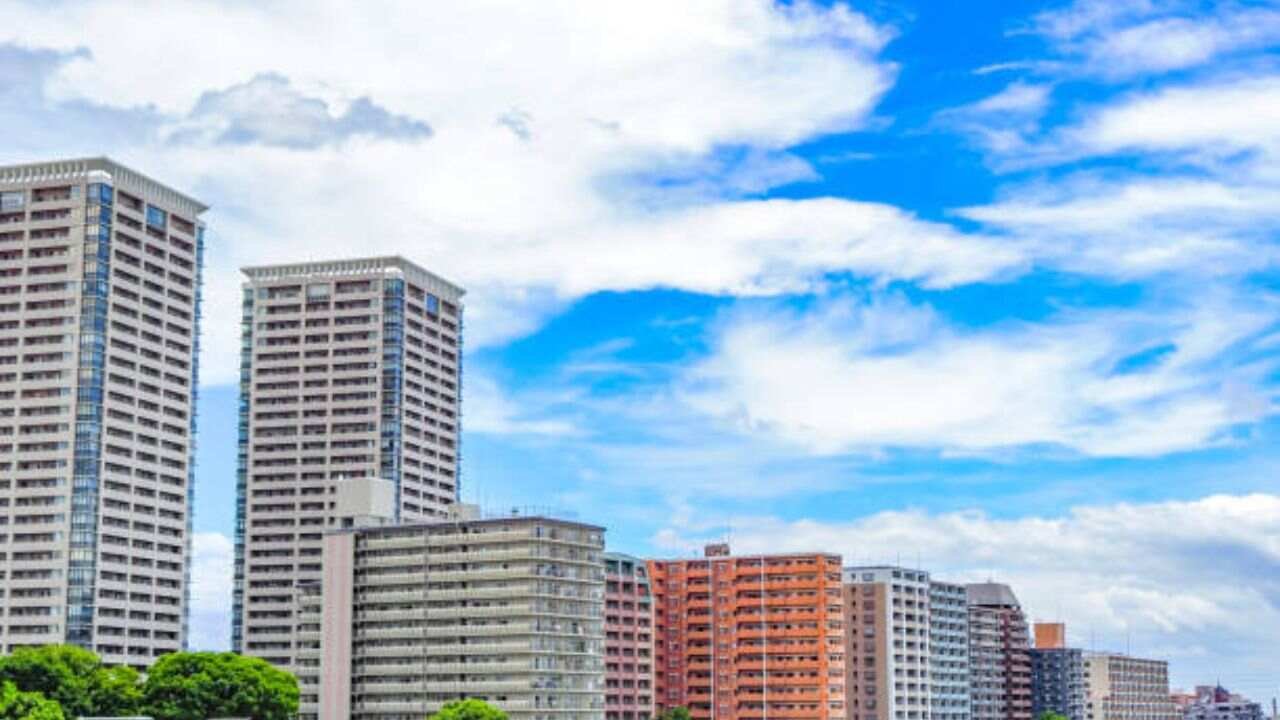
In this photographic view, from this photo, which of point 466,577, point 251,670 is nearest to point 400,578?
point 466,577

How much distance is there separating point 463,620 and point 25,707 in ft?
169

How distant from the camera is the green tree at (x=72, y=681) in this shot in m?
166

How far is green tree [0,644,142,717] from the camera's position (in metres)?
166

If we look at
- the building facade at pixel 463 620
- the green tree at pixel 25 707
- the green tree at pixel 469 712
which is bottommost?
the green tree at pixel 469 712

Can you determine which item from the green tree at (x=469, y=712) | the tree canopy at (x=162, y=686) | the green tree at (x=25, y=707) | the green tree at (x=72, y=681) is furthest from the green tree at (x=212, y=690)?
the green tree at (x=25, y=707)

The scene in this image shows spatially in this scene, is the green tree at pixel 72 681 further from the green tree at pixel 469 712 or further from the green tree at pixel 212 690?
the green tree at pixel 469 712

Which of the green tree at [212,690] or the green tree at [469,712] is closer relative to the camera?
the green tree at [469,712]

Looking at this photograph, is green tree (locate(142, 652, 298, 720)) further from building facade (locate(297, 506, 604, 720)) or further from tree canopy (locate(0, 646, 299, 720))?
building facade (locate(297, 506, 604, 720))

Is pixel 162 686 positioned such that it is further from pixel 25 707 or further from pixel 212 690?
pixel 25 707

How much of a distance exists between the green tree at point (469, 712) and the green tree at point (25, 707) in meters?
A: 37.4

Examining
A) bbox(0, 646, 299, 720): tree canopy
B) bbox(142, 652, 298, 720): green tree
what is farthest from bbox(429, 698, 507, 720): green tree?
bbox(0, 646, 299, 720): tree canopy

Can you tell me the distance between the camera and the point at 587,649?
621ft

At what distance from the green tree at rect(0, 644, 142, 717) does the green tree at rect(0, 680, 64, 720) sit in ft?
49.8

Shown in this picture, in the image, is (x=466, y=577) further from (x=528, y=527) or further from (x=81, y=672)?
(x=81, y=672)
